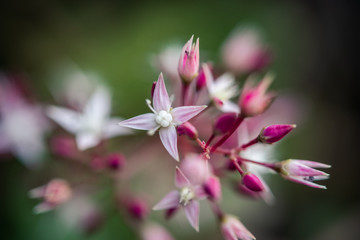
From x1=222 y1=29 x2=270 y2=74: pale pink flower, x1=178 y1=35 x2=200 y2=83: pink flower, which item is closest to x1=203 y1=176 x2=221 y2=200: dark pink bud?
x1=178 y1=35 x2=200 y2=83: pink flower

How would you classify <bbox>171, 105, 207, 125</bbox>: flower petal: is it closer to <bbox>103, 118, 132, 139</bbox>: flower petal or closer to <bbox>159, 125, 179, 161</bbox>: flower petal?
<bbox>159, 125, 179, 161</bbox>: flower petal

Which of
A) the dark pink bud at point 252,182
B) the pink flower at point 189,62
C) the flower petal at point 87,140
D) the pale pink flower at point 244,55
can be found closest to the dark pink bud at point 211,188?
the dark pink bud at point 252,182

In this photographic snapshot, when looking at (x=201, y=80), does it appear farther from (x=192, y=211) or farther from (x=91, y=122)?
(x=91, y=122)

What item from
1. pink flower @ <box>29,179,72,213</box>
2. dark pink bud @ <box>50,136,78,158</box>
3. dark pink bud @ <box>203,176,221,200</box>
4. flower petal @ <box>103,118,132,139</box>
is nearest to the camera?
dark pink bud @ <box>203,176,221,200</box>

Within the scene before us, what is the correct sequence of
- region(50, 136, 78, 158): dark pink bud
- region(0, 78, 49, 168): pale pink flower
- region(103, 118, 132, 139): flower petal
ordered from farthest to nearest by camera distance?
region(0, 78, 49, 168): pale pink flower, region(50, 136, 78, 158): dark pink bud, region(103, 118, 132, 139): flower petal

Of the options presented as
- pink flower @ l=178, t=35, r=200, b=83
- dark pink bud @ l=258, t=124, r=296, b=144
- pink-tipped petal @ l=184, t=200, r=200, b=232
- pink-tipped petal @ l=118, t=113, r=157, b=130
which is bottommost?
pink-tipped petal @ l=184, t=200, r=200, b=232

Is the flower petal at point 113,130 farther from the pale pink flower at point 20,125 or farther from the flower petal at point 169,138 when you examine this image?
the pale pink flower at point 20,125

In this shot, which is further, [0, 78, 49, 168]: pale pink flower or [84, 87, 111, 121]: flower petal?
[0, 78, 49, 168]: pale pink flower

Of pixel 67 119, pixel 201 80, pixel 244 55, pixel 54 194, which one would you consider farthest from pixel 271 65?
pixel 54 194
